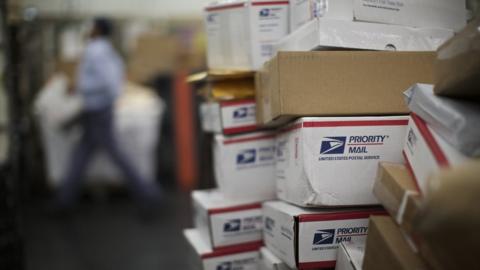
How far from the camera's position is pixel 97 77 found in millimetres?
3064

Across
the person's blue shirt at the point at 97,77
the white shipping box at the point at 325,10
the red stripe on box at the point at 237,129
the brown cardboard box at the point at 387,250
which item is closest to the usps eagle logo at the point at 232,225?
the red stripe on box at the point at 237,129

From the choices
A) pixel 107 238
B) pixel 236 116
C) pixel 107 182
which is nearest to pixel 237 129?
pixel 236 116

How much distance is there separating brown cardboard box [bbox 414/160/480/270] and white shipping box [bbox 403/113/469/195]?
97 mm

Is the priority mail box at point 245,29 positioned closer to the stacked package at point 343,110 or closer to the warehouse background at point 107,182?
the stacked package at point 343,110

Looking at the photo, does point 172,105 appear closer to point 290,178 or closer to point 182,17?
point 182,17

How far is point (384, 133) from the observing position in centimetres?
115

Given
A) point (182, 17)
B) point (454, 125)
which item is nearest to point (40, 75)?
point (182, 17)

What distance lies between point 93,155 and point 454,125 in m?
2.87

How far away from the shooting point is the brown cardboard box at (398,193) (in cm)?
86

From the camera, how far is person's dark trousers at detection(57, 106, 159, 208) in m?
3.12

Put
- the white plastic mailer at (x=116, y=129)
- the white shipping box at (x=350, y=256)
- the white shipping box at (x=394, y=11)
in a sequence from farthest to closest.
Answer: the white plastic mailer at (x=116, y=129) < the white shipping box at (x=394, y=11) < the white shipping box at (x=350, y=256)

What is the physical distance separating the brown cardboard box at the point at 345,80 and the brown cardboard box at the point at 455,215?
0.45 m

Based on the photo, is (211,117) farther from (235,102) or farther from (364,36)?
(364,36)

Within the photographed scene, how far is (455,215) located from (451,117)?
25 centimetres
